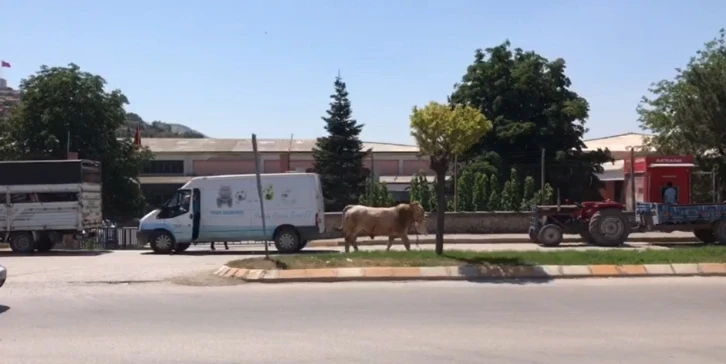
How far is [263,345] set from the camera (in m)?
10.2

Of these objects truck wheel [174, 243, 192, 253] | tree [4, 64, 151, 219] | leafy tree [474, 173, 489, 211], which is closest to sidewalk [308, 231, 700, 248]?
leafy tree [474, 173, 489, 211]

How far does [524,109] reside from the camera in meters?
46.3

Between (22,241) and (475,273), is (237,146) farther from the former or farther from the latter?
(475,273)

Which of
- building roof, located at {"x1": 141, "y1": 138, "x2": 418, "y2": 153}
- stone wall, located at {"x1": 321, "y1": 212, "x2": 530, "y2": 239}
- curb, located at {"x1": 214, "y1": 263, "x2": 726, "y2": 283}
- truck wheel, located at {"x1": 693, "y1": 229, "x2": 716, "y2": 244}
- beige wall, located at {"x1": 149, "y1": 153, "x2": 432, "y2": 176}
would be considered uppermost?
building roof, located at {"x1": 141, "y1": 138, "x2": 418, "y2": 153}

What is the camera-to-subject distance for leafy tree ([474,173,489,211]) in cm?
3344

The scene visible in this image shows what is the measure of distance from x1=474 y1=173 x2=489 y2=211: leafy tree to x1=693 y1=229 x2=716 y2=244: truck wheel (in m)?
8.35

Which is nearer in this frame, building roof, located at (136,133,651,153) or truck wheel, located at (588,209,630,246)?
truck wheel, located at (588,209,630,246)

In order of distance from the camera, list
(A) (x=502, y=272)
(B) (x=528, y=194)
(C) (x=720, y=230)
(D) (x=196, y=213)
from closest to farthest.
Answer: (A) (x=502, y=272) < (C) (x=720, y=230) < (D) (x=196, y=213) < (B) (x=528, y=194)

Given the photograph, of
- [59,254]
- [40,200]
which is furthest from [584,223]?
[40,200]

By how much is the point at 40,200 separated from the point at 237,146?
32098 millimetres

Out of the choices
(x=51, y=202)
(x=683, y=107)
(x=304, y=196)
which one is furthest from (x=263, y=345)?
(x=683, y=107)

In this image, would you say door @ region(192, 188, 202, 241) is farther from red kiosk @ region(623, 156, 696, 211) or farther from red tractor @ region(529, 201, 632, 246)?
red kiosk @ region(623, 156, 696, 211)

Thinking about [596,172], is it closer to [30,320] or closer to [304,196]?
[304,196]

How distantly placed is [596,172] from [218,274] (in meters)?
29.7
